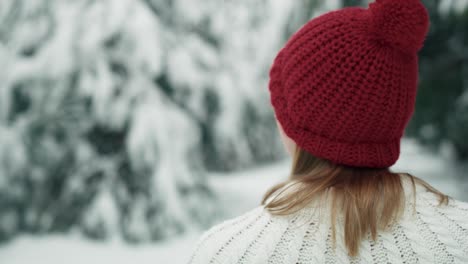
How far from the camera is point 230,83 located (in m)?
3.88

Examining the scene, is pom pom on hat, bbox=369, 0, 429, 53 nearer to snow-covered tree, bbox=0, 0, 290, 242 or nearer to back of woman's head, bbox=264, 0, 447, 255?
back of woman's head, bbox=264, 0, 447, 255

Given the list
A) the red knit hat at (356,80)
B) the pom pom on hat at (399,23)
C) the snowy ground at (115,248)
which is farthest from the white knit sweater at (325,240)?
the snowy ground at (115,248)

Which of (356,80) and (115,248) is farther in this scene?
(115,248)

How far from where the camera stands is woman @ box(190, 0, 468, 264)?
977 mm

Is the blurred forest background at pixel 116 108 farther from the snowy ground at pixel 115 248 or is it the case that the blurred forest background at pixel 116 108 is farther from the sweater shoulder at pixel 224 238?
the sweater shoulder at pixel 224 238

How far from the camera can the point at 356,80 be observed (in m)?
1.01

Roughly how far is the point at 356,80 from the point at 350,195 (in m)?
0.26

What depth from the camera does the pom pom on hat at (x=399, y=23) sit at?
0.99m

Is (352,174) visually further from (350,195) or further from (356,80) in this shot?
(356,80)

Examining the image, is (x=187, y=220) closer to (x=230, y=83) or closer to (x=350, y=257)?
(x=230, y=83)

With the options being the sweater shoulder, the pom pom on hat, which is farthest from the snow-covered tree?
the pom pom on hat

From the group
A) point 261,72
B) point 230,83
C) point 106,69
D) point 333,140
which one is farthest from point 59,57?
point 333,140

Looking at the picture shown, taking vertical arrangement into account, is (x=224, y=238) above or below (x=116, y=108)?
below

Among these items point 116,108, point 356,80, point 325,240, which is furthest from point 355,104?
point 116,108
